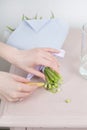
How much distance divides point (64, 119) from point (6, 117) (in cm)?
15

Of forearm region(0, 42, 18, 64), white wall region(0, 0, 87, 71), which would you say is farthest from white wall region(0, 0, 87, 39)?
forearm region(0, 42, 18, 64)

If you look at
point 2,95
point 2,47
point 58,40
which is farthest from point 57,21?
point 2,95

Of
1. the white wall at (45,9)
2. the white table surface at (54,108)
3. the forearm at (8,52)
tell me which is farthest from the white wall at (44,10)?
the white table surface at (54,108)

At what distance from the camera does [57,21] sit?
0.99 metres

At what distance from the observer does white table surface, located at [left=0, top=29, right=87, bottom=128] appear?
0.67 meters

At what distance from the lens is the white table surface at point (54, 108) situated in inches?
26.3

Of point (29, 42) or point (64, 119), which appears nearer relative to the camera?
point (64, 119)

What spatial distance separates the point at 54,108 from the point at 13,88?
0.12m

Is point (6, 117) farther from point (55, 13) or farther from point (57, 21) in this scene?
point (55, 13)

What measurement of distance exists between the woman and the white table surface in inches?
1.3

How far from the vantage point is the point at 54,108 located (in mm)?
708

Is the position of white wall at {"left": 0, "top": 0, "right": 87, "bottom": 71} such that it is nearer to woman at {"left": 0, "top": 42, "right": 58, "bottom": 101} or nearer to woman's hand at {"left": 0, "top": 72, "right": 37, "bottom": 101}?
woman at {"left": 0, "top": 42, "right": 58, "bottom": 101}

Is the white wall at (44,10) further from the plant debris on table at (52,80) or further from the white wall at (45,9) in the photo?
the plant debris on table at (52,80)

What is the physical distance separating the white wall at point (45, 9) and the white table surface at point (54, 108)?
36 centimetres
